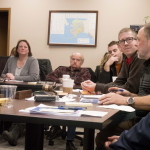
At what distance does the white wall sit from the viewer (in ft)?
17.4

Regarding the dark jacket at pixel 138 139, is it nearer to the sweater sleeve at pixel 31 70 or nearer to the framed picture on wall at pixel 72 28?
the sweater sleeve at pixel 31 70

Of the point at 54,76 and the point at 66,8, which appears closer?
the point at 54,76

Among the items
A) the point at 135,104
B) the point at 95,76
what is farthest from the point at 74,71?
the point at 135,104

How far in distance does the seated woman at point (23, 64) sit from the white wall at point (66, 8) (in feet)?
3.74

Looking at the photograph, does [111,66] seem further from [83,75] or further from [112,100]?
[112,100]

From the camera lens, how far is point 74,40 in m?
5.48

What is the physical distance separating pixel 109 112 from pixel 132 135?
1.70 ft

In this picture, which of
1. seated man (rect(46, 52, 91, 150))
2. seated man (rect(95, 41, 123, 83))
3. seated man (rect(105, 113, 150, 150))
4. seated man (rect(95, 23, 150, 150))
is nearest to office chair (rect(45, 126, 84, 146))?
seated man (rect(46, 52, 91, 150))

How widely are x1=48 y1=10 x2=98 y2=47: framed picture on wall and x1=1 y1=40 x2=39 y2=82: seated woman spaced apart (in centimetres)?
112

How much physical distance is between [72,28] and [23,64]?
1.40 m

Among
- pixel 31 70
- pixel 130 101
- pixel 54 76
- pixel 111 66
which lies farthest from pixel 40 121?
pixel 31 70

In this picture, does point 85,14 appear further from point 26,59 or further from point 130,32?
point 130,32

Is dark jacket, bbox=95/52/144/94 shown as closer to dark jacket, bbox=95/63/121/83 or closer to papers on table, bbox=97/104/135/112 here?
papers on table, bbox=97/104/135/112

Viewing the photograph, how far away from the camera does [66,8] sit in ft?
18.2
